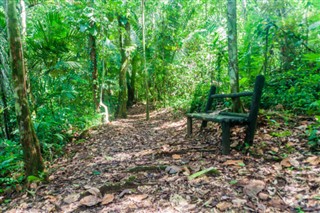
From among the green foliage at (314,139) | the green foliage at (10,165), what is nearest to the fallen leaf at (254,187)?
the green foliage at (314,139)

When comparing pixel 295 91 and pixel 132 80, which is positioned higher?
pixel 132 80

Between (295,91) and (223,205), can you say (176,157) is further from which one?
(295,91)

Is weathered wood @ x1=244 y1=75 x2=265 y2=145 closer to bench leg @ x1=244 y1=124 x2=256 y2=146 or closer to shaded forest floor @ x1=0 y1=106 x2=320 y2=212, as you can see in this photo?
bench leg @ x1=244 y1=124 x2=256 y2=146

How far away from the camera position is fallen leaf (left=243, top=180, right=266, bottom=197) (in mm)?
2403

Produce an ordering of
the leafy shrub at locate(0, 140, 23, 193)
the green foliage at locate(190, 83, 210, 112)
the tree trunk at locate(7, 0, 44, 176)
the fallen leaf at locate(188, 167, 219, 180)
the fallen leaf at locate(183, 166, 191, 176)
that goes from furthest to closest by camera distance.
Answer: the green foliage at locate(190, 83, 210, 112)
the leafy shrub at locate(0, 140, 23, 193)
the tree trunk at locate(7, 0, 44, 176)
the fallen leaf at locate(183, 166, 191, 176)
the fallen leaf at locate(188, 167, 219, 180)

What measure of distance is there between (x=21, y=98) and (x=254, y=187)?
3050 millimetres

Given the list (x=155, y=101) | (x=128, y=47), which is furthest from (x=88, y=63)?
(x=155, y=101)

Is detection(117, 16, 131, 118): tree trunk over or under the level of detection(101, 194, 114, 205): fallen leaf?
over

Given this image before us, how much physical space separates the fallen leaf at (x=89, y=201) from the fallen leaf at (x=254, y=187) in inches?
60.5

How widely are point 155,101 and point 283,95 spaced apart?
11.0m

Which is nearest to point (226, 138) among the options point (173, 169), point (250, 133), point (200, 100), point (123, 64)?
point (250, 133)

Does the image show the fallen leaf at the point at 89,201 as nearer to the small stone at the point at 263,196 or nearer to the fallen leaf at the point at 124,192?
the fallen leaf at the point at 124,192

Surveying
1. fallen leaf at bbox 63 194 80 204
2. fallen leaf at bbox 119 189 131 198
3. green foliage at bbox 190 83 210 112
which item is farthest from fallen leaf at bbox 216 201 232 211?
green foliage at bbox 190 83 210 112

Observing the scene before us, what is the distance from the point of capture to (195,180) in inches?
112
